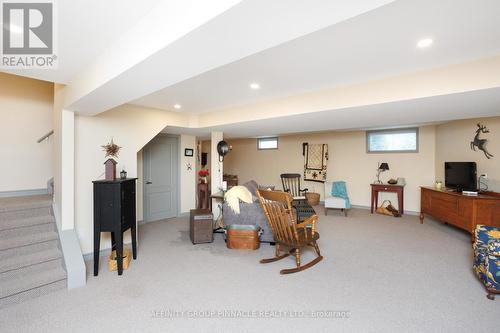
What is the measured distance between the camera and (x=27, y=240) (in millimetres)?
2656

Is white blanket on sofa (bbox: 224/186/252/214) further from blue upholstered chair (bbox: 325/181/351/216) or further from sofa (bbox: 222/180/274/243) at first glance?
blue upholstered chair (bbox: 325/181/351/216)

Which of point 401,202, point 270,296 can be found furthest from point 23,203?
point 401,202

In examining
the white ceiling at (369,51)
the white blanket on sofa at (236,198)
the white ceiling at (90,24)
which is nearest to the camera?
the white ceiling at (90,24)

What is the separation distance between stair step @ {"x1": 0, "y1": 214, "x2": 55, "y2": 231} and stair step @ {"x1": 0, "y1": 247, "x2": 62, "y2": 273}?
38cm

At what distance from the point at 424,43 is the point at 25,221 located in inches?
180

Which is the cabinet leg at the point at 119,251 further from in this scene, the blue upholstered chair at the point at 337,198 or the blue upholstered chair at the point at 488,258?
the blue upholstered chair at the point at 337,198

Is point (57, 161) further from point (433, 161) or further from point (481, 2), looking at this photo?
point (433, 161)

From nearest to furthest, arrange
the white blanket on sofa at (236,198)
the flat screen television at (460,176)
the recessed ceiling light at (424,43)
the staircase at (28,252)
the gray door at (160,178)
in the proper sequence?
the recessed ceiling light at (424,43) < the staircase at (28,252) < the white blanket on sofa at (236,198) < the flat screen television at (460,176) < the gray door at (160,178)

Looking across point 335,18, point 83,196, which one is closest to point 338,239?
point 335,18

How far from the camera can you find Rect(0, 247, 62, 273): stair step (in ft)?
7.84

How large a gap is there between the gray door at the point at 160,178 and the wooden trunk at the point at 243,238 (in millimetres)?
2449

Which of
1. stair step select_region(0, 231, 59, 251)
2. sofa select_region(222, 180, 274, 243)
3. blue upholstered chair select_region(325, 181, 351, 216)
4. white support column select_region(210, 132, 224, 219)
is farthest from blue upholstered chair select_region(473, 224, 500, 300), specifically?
stair step select_region(0, 231, 59, 251)

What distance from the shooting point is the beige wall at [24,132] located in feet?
11.0

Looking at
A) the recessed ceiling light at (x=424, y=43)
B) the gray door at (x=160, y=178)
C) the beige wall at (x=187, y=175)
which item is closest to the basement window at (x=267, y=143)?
the beige wall at (x=187, y=175)
